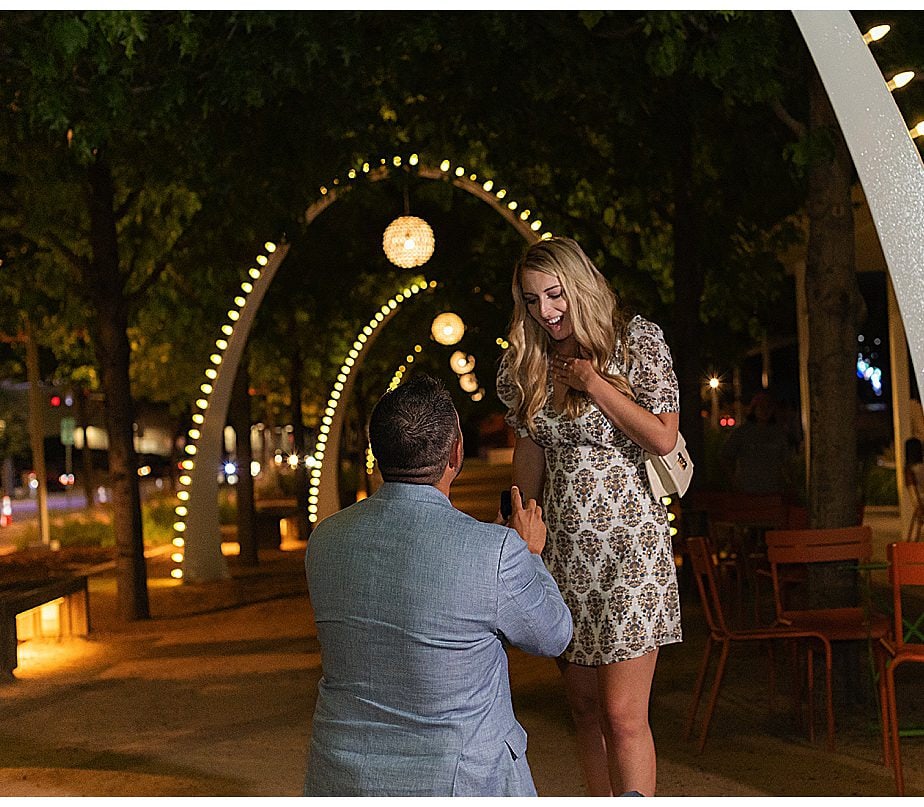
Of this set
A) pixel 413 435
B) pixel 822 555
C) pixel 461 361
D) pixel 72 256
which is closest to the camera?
pixel 413 435

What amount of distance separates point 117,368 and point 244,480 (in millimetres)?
4640

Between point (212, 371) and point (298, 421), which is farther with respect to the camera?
point (298, 421)

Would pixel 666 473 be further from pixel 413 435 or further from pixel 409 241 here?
pixel 409 241

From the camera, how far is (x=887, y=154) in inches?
184

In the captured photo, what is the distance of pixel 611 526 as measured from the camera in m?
4.33

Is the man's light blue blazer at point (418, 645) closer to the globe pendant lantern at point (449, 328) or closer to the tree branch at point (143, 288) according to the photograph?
the tree branch at point (143, 288)

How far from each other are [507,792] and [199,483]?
37.5 feet

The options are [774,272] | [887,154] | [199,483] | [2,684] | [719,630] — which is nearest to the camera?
[887,154]

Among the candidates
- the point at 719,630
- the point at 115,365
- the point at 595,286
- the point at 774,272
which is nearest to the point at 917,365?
the point at 595,286

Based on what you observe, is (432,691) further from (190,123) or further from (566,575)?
(190,123)

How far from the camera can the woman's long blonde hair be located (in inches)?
166

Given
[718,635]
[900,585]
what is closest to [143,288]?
[718,635]

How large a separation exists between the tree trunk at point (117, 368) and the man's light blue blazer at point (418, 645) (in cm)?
989

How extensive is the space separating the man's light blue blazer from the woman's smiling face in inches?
46.1
